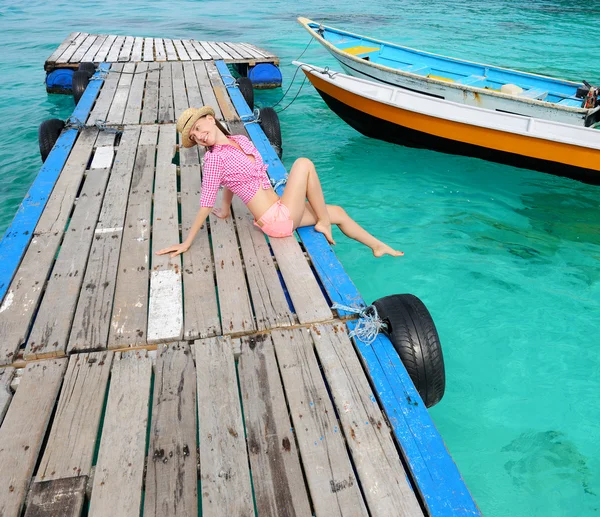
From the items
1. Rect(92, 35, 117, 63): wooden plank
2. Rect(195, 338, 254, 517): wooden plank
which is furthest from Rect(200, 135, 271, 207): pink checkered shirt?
Rect(92, 35, 117, 63): wooden plank

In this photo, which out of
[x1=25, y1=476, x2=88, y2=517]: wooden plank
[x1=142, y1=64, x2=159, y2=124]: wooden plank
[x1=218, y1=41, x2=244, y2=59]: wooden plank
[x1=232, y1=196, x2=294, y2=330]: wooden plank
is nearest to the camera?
[x1=25, y1=476, x2=88, y2=517]: wooden plank

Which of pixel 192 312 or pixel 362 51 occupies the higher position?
pixel 362 51

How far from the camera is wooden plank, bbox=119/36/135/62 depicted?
1018 cm

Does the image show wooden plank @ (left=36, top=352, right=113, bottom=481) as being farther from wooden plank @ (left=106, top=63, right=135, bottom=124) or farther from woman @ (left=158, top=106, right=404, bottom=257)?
wooden plank @ (left=106, top=63, right=135, bottom=124)

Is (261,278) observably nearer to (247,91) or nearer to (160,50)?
(247,91)

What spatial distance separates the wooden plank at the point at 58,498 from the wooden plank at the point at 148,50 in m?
9.80

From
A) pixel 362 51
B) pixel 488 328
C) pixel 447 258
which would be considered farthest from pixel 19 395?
pixel 362 51

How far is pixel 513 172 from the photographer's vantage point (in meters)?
7.54

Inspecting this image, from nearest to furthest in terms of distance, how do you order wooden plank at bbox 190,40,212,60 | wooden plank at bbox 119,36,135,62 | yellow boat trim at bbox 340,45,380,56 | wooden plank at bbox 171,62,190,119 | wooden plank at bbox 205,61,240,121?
wooden plank at bbox 205,61,240,121, wooden plank at bbox 171,62,190,119, yellow boat trim at bbox 340,45,380,56, wooden plank at bbox 119,36,135,62, wooden plank at bbox 190,40,212,60

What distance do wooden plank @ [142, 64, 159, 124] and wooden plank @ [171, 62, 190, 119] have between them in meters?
0.31

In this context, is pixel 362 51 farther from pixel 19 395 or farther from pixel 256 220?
pixel 19 395

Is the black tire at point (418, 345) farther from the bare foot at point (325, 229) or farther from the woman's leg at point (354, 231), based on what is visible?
the woman's leg at point (354, 231)

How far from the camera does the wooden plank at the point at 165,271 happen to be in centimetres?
318

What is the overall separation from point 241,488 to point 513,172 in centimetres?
689
